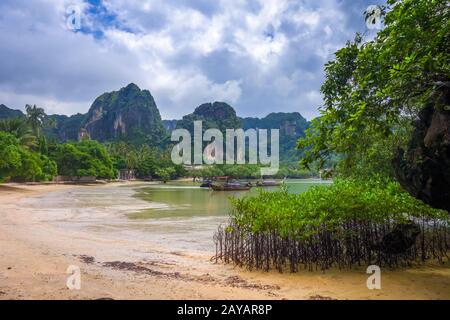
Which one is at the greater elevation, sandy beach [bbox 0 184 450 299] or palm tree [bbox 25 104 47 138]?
palm tree [bbox 25 104 47 138]

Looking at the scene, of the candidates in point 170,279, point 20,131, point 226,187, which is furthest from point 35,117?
point 170,279

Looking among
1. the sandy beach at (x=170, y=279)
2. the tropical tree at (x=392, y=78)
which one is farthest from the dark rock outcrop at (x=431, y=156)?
the sandy beach at (x=170, y=279)

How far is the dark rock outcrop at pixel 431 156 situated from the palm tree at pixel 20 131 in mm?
67638

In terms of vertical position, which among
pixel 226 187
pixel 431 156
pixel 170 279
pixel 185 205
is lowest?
pixel 185 205

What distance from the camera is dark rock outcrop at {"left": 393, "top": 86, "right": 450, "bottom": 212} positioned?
635 centimetres

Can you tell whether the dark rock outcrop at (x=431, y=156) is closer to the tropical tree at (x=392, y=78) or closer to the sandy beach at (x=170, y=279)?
the tropical tree at (x=392, y=78)

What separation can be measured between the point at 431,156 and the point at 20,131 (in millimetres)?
73281

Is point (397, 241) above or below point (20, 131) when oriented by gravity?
below

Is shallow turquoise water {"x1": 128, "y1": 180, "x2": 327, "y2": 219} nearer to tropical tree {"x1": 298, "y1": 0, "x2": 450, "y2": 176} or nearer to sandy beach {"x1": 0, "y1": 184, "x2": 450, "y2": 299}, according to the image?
sandy beach {"x1": 0, "y1": 184, "x2": 450, "y2": 299}

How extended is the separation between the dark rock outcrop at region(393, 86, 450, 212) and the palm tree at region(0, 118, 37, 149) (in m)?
67.6

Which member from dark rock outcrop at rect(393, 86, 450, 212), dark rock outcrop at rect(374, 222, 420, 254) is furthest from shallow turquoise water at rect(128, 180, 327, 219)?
dark rock outcrop at rect(393, 86, 450, 212)

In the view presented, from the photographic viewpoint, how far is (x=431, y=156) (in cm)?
657

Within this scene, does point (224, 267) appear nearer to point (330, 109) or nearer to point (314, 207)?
point (314, 207)

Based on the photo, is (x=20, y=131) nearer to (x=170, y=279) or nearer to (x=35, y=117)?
(x=35, y=117)
